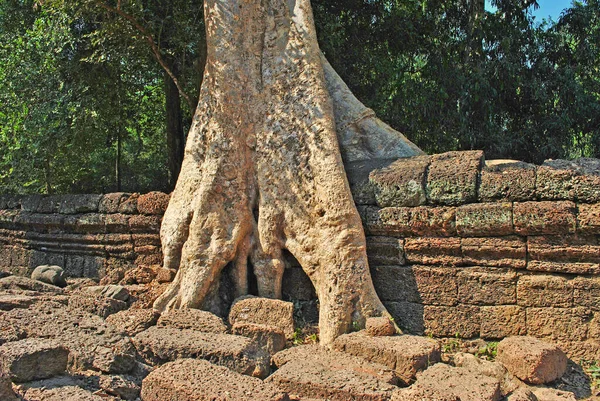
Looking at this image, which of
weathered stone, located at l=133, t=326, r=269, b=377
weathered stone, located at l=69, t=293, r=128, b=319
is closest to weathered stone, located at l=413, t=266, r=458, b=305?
weathered stone, located at l=133, t=326, r=269, b=377

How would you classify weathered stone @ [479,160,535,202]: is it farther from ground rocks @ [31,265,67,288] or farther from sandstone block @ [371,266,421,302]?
ground rocks @ [31,265,67,288]

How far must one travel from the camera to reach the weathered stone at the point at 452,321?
5.02 meters

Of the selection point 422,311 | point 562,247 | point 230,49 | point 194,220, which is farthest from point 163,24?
point 562,247

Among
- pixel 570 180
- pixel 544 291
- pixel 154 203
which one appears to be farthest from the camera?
pixel 154 203

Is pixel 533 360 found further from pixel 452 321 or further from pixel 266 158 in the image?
pixel 266 158

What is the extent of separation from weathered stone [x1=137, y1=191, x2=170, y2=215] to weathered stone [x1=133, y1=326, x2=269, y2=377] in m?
2.13

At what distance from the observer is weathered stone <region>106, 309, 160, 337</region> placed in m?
5.10

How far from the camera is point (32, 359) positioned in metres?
3.87

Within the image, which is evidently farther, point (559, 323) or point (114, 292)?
point (114, 292)

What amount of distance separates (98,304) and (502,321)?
3445mm

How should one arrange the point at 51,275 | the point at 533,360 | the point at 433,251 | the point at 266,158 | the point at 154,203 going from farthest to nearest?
the point at 51,275
the point at 154,203
the point at 266,158
the point at 433,251
the point at 533,360

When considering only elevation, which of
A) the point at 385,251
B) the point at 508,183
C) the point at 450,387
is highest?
the point at 508,183

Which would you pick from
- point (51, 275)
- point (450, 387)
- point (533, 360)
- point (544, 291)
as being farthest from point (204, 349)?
point (51, 275)

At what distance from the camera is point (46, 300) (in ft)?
18.9
